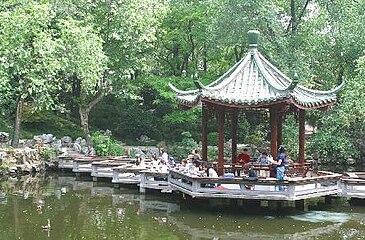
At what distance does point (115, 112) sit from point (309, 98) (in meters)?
19.9

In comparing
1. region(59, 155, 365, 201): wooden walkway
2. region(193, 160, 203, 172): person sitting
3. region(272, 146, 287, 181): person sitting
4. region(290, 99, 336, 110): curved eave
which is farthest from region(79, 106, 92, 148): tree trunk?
region(290, 99, 336, 110): curved eave

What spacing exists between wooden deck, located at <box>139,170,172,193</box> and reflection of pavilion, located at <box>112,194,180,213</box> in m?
0.42

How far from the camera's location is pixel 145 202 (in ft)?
59.5

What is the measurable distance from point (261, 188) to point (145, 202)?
4016 millimetres

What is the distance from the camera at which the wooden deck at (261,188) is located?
15.8 meters

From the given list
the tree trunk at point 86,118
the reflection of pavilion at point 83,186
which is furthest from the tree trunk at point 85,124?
the reflection of pavilion at point 83,186

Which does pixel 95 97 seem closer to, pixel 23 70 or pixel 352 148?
pixel 23 70

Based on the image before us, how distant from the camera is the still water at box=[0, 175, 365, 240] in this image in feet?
44.2

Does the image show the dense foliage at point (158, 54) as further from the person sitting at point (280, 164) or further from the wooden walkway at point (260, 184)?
the person sitting at point (280, 164)

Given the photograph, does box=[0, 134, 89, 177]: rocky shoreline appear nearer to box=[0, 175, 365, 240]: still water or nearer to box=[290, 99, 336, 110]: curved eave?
box=[0, 175, 365, 240]: still water

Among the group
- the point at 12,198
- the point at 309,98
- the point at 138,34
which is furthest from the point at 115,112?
the point at 309,98

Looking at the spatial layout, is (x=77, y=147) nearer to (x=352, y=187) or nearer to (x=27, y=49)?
(x=27, y=49)

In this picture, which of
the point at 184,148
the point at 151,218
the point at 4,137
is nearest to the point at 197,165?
the point at 151,218

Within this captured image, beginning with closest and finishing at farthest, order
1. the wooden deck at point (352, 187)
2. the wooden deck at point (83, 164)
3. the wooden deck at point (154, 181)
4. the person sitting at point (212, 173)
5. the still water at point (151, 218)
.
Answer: the still water at point (151, 218) → the person sitting at point (212, 173) → the wooden deck at point (352, 187) → the wooden deck at point (154, 181) → the wooden deck at point (83, 164)
